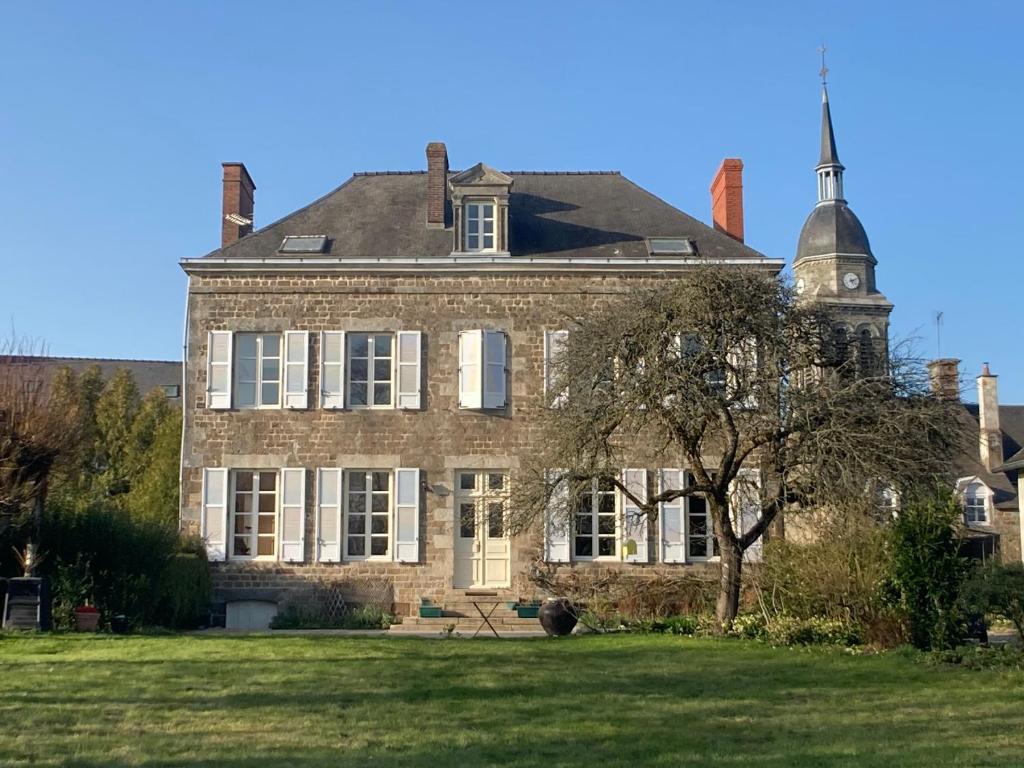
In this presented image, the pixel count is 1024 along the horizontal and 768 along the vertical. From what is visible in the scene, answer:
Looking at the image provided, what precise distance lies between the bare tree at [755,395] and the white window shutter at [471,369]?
17.7ft

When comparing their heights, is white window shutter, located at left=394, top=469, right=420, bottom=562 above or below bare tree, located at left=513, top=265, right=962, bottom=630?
below

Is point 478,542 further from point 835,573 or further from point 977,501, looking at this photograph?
point 977,501

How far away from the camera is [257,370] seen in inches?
784

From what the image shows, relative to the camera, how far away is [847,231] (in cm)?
5034

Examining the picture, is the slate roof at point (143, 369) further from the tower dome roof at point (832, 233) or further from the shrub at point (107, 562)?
the tower dome roof at point (832, 233)

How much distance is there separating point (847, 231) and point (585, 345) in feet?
130

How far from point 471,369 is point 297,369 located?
3.17 metres

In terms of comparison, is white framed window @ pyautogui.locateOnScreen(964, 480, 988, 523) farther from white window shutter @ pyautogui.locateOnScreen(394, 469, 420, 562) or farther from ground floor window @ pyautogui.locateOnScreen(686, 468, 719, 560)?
white window shutter @ pyautogui.locateOnScreen(394, 469, 420, 562)

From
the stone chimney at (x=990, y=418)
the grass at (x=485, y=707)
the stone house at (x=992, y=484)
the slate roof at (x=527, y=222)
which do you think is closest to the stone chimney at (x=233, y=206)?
the slate roof at (x=527, y=222)

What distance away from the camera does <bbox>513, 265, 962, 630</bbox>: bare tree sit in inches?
496

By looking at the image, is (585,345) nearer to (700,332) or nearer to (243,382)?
(700,332)

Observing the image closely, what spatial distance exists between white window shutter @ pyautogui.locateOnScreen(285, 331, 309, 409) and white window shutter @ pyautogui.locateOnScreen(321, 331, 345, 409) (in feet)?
1.00

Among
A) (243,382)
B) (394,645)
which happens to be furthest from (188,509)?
(394,645)

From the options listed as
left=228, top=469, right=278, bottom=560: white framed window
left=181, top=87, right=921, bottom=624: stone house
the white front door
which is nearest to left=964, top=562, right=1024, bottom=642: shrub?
left=181, top=87, right=921, bottom=624: stone house
